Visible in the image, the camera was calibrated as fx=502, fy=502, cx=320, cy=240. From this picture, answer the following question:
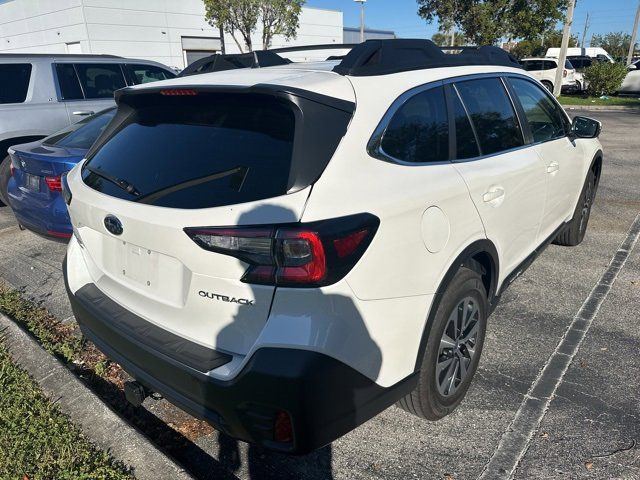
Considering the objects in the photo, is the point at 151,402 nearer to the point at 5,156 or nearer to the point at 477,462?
the point at 477,462

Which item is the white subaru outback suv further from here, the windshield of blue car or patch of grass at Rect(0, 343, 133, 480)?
the windshield of blue car

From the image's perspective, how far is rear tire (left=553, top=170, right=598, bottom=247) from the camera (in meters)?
4.63

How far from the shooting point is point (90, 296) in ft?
8.34

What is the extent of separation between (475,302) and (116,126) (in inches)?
83.0

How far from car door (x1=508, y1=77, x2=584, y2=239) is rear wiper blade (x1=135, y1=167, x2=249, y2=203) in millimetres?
2257

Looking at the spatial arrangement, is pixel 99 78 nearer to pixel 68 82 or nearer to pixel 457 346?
pixel 68 82

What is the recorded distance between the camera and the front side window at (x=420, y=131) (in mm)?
2195

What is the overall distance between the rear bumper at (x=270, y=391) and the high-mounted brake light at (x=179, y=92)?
1.04 m

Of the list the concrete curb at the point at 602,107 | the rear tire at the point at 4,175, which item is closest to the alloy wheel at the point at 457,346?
the rear tire at the point at 4,175

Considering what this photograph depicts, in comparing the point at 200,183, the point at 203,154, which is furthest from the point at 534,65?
the point at 200,183

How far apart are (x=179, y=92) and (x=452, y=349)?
5.87ft

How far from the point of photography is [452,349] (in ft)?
8.22

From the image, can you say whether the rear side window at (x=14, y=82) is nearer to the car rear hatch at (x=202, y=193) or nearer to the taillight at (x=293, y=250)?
the car rear hatch at (x=202, y=193)

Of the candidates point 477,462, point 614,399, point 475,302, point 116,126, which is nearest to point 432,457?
point 477,462
